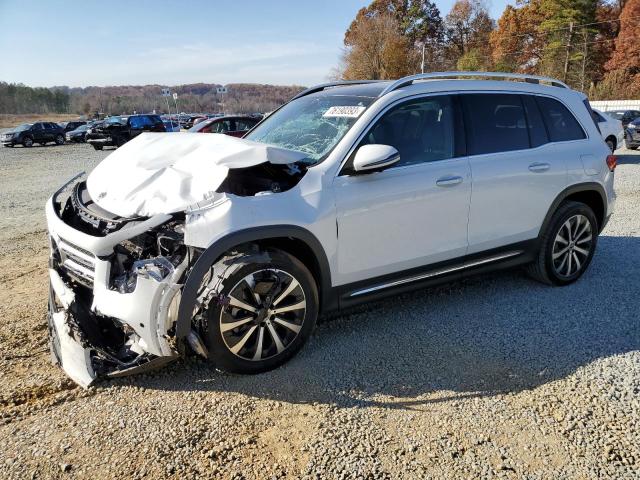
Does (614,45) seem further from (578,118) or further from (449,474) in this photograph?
(449,474)

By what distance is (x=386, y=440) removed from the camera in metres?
2.62

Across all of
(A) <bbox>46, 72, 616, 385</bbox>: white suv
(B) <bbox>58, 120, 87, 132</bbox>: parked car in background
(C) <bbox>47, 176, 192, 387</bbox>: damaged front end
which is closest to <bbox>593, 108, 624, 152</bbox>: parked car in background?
(A) <bbox>46, 72, 616, 385</bbox>: white suv

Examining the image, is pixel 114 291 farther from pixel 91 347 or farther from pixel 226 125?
pixel 226 125

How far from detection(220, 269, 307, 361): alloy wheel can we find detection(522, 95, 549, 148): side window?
8.57ft

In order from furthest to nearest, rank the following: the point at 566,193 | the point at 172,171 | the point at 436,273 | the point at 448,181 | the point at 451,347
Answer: the point at 566,193
the point at 436,273
the point at 448,181
the point at 451,347
the point at 172,171

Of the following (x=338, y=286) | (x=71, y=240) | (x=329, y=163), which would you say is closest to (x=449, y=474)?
(x=338, y=286)

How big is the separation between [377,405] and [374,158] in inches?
61.1

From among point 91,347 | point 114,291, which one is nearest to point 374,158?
point 114,291

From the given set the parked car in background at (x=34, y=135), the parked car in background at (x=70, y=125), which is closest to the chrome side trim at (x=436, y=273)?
the parked car in background at (x=34, y=135)

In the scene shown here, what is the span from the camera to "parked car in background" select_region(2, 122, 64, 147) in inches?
1144

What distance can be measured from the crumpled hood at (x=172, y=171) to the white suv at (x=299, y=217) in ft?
0.05

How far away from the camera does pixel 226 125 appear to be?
681 inches

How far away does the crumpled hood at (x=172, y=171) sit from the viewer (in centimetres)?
307

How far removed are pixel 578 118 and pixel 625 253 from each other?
195 centimetres
